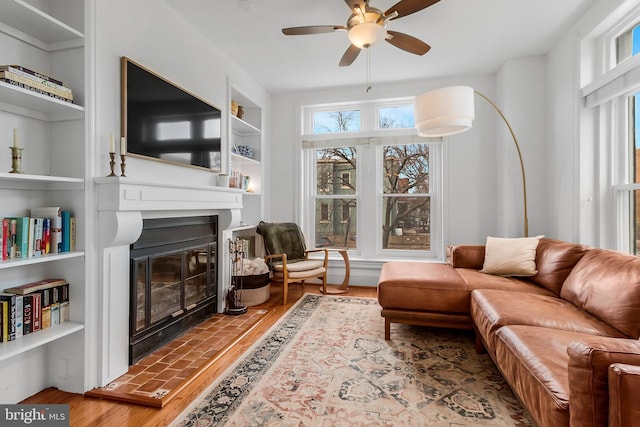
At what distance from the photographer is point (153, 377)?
205 centimetres

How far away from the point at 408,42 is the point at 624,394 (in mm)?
2409

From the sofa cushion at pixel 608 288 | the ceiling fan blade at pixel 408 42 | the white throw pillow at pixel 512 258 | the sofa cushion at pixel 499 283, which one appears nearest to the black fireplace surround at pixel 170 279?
the ceiling fan blade at pixel 408 42

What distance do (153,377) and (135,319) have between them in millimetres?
412

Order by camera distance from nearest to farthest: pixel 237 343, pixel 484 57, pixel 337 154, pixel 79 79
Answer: pixel 79 79, pixel 237 343, pixel 484 57, pixel 337 154

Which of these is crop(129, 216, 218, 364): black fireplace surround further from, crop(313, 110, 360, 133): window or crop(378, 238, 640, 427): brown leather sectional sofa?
crop(313, 110, 360, 133): window

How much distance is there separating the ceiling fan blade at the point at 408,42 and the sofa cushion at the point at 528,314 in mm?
1920

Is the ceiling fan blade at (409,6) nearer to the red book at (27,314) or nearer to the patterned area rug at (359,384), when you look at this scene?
the patterned area rug at (359,384)

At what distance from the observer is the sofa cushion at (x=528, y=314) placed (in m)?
1.76

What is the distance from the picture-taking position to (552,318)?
184 cm

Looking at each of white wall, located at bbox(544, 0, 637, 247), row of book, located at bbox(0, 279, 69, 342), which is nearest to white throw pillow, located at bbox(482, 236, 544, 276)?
white wall, located at bbox(544, 0, 637, 247)

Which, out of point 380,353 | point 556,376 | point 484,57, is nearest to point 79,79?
point 380,353

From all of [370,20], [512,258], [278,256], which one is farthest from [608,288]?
[278,256]

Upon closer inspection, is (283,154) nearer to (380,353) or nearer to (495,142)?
(495,142)

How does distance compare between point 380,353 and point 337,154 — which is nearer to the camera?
point 380,353
